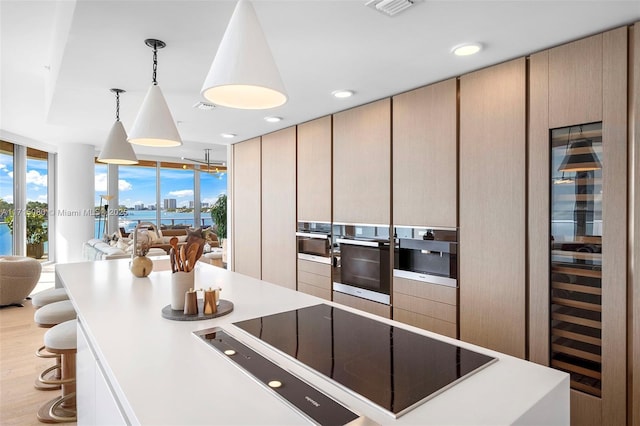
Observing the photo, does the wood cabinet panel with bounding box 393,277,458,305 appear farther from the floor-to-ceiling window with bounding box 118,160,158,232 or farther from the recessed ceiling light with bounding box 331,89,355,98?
the floor-to-ceiling window with bounding box 118,160,158,232

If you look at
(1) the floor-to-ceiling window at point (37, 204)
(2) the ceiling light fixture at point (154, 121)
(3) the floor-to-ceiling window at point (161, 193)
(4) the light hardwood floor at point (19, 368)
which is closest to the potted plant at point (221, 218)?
(3) the floor-to-ceiling window at point (161, 193)

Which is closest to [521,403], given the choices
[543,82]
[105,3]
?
[543,82]

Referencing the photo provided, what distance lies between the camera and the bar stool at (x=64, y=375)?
2.16 metres

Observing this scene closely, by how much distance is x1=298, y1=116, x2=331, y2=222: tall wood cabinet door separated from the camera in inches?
144

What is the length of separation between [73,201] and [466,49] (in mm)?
6799

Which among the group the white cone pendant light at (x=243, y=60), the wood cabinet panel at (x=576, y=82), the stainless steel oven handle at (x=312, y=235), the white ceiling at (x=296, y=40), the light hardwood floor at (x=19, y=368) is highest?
the white ceiling at (x=296, y=40)

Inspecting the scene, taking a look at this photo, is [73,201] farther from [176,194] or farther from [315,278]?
[315,278]

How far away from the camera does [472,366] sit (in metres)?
1.11

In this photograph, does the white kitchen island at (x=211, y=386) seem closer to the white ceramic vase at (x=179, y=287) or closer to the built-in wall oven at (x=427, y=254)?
the white ceramic vase at (x=179, y=287)

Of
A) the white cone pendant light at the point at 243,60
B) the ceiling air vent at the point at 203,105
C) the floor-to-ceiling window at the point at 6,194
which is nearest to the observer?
the white cone pendant light at the point at 243,60

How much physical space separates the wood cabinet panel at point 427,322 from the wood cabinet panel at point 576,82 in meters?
1.47

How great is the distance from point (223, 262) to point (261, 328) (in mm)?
5831

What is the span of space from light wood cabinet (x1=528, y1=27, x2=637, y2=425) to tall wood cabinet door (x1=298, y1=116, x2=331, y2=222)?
188 cm

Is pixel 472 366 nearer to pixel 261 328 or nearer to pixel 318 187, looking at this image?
pixel 261 328
